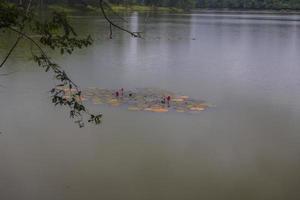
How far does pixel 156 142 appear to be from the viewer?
661cm

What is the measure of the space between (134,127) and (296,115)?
264 centimetres

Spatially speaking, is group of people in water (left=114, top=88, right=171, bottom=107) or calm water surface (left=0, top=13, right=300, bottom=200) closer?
calm water surface (left=0, top=13, right=300, bottom=200)

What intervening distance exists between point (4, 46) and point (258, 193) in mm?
11422

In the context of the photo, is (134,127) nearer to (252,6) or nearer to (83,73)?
(83,73)

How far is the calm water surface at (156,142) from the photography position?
17.0 ft

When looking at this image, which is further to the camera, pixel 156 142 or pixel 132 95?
pixel 132 95

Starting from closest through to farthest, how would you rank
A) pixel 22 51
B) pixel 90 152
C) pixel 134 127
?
1. pixel 90 152
2. pixel 134 127
3. pixel 22 51

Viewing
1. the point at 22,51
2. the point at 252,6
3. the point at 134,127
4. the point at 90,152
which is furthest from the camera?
the point at 252,6

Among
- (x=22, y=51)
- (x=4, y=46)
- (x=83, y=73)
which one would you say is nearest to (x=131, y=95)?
(x=83, y=73)

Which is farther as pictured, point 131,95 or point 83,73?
point 83,73

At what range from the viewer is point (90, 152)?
20.1ft

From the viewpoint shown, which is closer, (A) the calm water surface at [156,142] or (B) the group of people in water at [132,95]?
(A) the calm water surface at [156,142]

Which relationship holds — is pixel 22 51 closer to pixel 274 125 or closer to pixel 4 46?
pixel 4 46

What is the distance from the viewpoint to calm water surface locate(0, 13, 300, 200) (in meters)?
5.19
